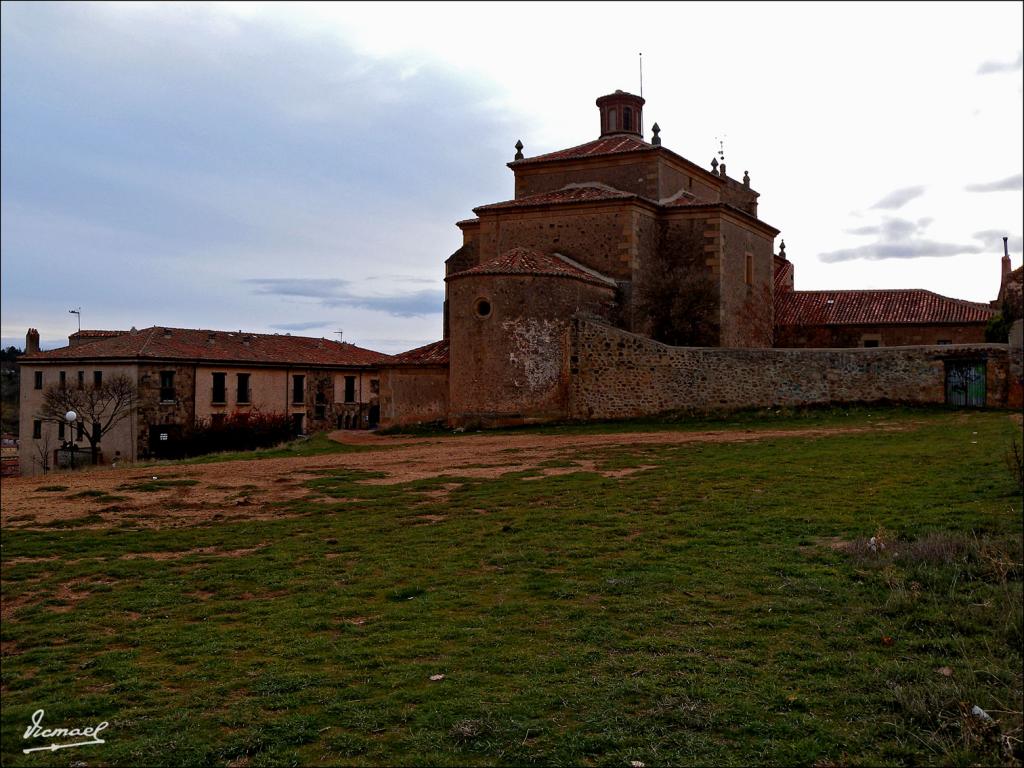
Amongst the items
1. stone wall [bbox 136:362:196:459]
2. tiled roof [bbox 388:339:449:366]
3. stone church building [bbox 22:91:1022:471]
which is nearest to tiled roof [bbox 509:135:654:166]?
stone church building [bbox 22:91:1022:471]

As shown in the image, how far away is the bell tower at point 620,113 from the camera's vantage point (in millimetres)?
27656

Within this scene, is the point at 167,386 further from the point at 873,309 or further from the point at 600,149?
the point at 873,309

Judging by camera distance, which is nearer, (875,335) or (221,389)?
(875,335)

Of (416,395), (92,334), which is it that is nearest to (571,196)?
(416,395)

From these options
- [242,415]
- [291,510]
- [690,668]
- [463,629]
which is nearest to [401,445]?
[291,510]

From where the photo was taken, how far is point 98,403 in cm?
3253

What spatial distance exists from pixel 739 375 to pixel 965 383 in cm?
499

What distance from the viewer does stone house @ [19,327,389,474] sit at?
33.1 metres

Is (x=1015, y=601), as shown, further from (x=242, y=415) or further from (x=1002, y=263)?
(x=242, y=415)

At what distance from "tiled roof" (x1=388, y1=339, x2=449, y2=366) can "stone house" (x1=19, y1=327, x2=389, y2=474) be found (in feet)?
20.4

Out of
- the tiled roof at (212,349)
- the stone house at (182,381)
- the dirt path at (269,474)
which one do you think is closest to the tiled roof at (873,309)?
the dirt path at (269,474)

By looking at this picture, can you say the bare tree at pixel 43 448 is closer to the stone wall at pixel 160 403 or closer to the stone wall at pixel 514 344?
the stone wall at pixel 160 403

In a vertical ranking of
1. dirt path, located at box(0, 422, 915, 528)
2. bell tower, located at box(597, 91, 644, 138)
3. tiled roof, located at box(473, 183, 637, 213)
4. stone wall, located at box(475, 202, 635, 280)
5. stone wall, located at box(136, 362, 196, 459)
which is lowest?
dirt path, located at box(0, 422, 915, 528)

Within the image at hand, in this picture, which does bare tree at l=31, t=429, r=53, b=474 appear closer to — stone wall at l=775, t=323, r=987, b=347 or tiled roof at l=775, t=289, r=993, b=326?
stone wall at l=775, t=323, r=987, b=347
